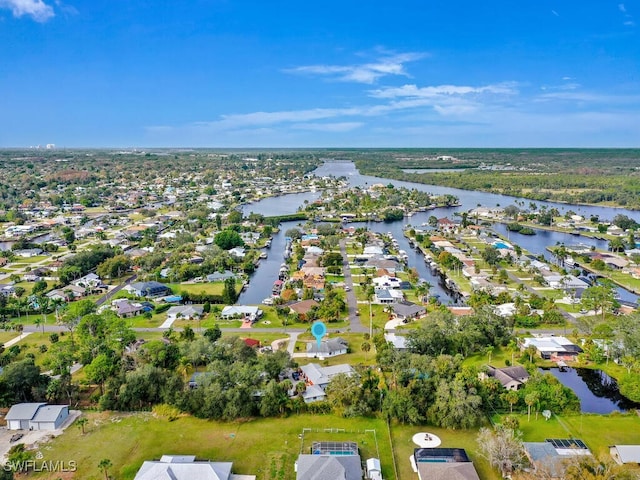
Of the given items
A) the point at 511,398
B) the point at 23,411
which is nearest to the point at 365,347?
the point at 511,398

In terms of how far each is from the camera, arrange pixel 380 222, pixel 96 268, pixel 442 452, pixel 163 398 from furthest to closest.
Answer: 1. pixel 380 222
2. pixel 96 268
3. pixel 163 398
4. pixel 442 452

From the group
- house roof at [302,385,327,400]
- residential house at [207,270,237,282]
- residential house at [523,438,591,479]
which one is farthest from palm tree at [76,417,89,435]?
residential house at [207,270,237,282]

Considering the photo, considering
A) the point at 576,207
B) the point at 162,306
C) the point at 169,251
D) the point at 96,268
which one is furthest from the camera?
the point at 576,207

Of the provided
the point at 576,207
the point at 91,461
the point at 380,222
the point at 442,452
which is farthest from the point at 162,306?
the point at 576,207

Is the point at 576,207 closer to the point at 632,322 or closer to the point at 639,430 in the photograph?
the point at 632,322

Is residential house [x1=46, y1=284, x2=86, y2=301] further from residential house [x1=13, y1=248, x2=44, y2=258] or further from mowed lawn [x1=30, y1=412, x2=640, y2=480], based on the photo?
mowed lawn [x1=30, y1=412, x2=640, y2=480]

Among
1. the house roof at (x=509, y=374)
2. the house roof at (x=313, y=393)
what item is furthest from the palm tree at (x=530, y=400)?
the house roof at (x=313, y=393)

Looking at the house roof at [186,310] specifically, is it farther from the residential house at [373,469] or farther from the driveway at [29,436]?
the residential house at [373,469]
